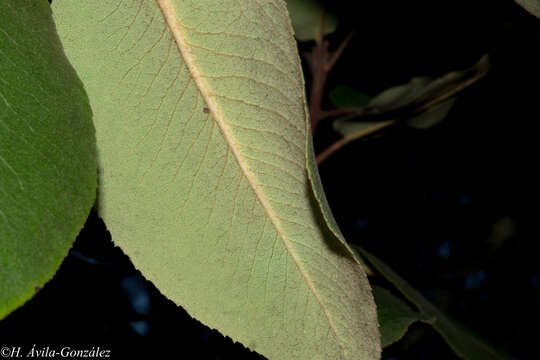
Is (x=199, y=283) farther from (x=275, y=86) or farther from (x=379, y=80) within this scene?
(x=379, y=80)

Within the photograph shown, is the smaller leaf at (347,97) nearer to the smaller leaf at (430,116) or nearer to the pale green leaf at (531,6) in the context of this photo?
the smaller leaf at (430,116)

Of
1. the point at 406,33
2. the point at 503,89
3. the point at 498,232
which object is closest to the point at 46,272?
the point at 406,33

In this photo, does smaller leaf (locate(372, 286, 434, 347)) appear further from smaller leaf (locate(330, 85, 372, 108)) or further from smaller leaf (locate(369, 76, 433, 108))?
smaller leaf (locate(330, 85, 372, 108))

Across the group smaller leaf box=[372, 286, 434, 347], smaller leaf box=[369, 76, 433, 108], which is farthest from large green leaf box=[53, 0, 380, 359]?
smaller leaf box=[369, 76, 433, 108]

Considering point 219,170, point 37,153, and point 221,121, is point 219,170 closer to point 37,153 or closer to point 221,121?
point 221,121

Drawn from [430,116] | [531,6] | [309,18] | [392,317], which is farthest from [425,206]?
[531,6]
